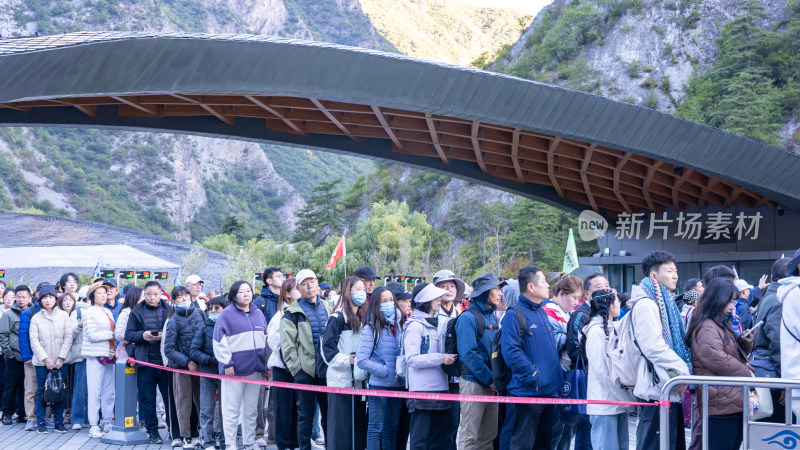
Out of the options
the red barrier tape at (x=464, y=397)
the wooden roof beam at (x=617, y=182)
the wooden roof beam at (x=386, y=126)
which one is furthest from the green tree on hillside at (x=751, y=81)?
the red barrier tape at (x=464, y=397)

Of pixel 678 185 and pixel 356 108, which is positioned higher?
pixel 356 108

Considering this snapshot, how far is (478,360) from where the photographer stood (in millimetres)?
6102

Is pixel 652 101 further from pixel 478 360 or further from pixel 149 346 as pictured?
pixel 478 360

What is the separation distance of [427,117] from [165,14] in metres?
113

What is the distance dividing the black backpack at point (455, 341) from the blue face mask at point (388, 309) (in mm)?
707

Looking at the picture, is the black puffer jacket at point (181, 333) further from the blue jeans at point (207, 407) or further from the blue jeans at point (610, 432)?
the blue jeans at point (610, 432)

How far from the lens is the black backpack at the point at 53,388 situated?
945cm

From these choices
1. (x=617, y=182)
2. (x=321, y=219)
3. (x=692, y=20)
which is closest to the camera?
(x=617, y=182)

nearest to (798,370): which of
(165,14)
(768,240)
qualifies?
(768,240)

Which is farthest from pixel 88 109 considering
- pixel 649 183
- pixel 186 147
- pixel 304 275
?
pixel 186 147

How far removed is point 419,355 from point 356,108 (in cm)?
1081

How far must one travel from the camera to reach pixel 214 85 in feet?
46.5

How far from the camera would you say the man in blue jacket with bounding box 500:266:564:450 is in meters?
5.79
